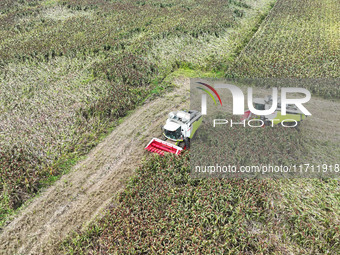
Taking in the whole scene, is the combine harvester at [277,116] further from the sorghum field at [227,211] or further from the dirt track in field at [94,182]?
the dirt track in field at [94,182]

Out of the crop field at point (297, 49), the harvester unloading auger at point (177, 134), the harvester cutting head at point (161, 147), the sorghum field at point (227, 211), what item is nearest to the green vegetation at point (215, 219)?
the sorghum field at point (227, 211)

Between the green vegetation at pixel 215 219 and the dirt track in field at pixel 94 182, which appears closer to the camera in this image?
the green vegetation at pixel 215 219

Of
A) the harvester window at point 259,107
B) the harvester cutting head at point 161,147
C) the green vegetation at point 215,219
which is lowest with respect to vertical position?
the green vegetation at point 215,219

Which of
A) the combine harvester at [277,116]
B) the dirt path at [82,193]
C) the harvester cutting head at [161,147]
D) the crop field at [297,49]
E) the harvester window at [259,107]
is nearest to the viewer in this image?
the dirt path at [82,193]

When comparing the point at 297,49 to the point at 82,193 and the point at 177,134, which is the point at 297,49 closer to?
the point at 177,134

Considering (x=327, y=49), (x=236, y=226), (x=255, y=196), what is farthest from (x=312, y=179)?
(x=327, y=49)
